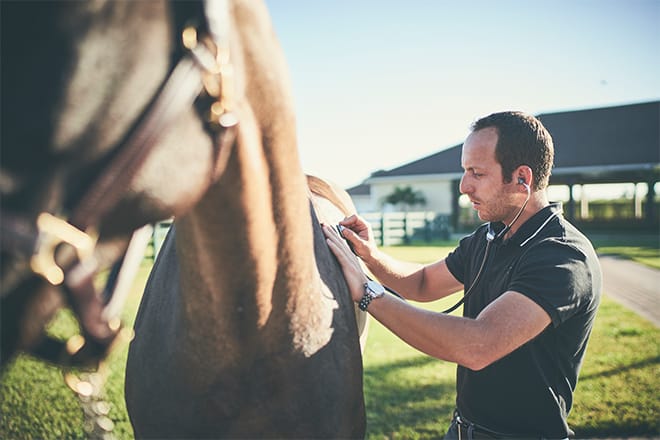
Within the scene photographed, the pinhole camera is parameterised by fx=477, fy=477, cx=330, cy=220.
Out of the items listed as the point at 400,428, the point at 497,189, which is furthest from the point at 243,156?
the point at 400,428

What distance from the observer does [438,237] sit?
2433 centimetres

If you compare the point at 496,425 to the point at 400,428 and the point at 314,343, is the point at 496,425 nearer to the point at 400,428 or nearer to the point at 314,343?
the point at 314,343

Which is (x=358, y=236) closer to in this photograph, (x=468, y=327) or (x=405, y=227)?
(x=468, y=327)

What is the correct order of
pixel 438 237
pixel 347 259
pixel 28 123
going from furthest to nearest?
pixel 438 237, pixel 347 259, pixel 28 123

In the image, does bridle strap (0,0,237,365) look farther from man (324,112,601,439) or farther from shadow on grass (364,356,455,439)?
shadow on grass (364,356,455,439)

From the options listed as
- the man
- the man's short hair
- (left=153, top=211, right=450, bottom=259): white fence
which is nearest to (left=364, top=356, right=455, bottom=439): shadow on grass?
the man

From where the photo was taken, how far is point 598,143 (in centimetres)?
2833

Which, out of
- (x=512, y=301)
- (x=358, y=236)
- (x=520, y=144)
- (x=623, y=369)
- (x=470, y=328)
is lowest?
(x=623, y=369)

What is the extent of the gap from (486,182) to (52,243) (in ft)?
6.75

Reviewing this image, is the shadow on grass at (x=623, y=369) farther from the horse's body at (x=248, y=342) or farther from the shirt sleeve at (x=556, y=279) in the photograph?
the horse's body at (x=248, y=342)

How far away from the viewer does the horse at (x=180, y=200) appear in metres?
0.86

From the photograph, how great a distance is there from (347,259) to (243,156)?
39.0 inches

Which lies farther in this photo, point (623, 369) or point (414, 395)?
point (623, 369)

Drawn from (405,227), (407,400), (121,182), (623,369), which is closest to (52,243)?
(121,182)
